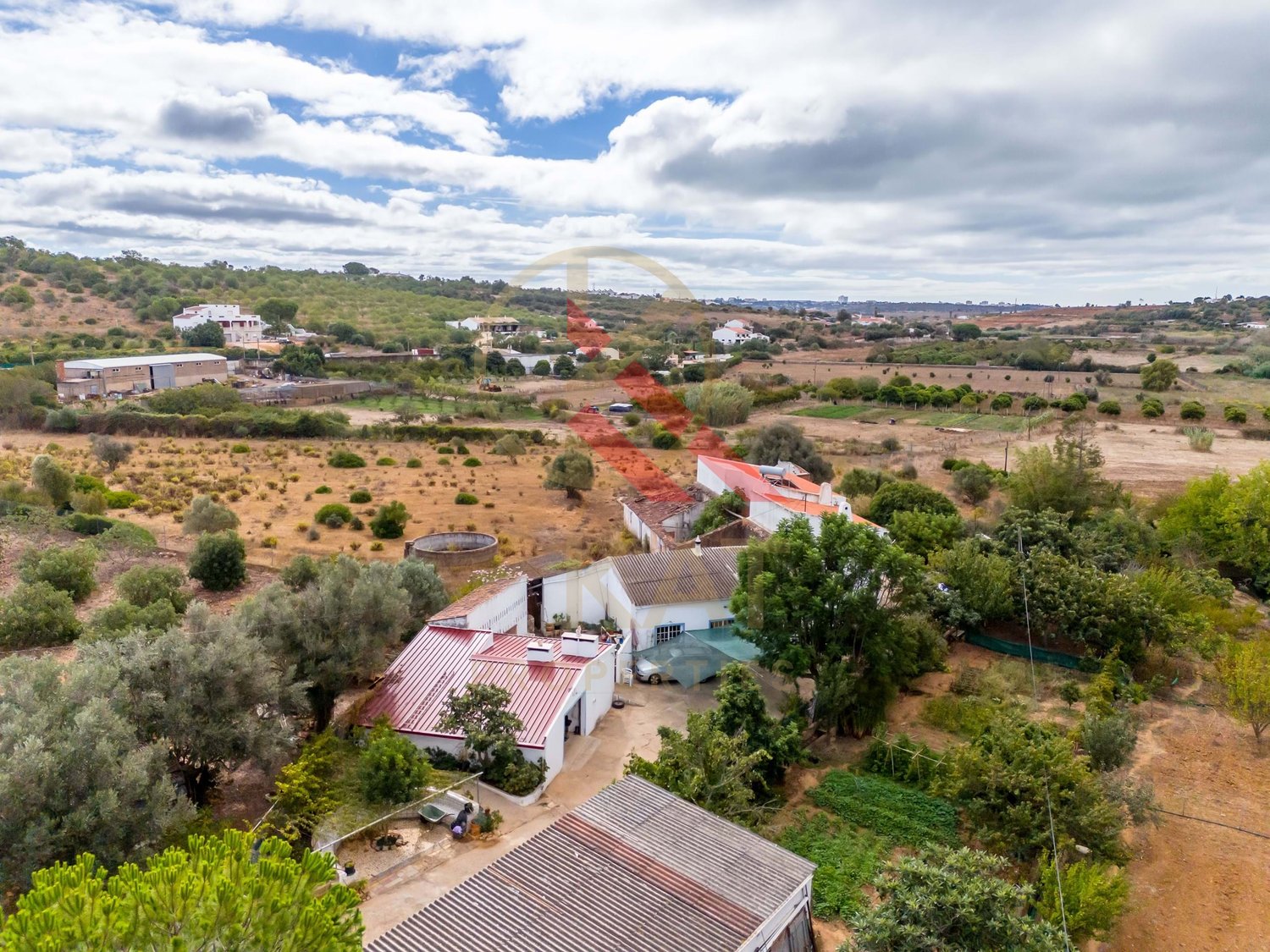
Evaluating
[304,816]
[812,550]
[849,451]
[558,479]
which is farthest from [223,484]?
[849,451]

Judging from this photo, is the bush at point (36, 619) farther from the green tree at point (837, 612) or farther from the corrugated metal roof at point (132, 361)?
the corrugated metal roof at point (132, 361)

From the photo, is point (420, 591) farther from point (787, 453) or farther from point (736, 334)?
point (736, 334)

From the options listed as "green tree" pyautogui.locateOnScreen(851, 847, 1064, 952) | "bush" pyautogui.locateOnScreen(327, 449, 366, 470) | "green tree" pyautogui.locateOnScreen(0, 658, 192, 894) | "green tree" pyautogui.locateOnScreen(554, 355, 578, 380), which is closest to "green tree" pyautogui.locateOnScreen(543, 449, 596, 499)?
"bush" pyautogui.locateOnScreen(327, 449, 366, 470)

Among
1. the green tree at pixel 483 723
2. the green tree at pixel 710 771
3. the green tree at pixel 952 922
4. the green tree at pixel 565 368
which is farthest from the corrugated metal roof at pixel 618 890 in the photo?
the green tree at pixel 565 368

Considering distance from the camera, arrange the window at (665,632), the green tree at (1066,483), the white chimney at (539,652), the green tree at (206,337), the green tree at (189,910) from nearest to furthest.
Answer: the green tree at (189,910) → the white chimney at (539,652) → the window at (665,632) → the green tree at (1066,483) → the green tree at (206,337)

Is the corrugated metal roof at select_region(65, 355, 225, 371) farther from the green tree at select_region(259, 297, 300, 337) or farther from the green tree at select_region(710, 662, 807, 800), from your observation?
the green tree at select_region(710, 662, 807, 800)

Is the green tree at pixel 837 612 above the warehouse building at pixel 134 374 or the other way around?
the other way around
